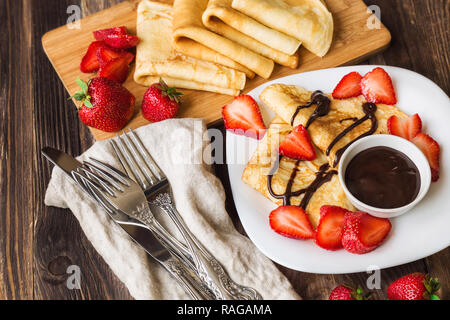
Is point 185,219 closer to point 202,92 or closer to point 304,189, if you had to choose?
point 304,189

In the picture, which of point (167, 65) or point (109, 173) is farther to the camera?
point (167, 65)

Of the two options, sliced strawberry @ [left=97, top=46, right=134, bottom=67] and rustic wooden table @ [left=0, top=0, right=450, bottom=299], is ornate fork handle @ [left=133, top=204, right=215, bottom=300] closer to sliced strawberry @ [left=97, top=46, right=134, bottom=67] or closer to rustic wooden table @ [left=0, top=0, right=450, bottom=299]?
rustic wooden table @ [left=0, top=0, right=450, bottom=299]

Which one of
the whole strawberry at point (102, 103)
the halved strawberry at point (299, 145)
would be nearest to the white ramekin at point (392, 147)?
the halved strawberry at point (299, 145)

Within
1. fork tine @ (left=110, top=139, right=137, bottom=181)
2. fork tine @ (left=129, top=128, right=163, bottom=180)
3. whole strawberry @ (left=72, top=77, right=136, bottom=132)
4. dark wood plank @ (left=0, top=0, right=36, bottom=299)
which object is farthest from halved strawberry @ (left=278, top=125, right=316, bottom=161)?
dark wood plank @ (left=0, top=0, right=36, bottom=299)

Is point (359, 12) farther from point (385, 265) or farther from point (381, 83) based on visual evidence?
point (385, 265)

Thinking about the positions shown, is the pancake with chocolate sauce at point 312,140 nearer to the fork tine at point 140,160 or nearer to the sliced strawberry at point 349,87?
the sliced strawberry at point 349,87

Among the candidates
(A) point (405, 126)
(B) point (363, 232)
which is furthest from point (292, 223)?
(A) point (405, 126)
